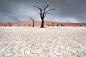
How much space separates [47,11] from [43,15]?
5.90 ft

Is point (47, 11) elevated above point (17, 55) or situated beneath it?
elevated above

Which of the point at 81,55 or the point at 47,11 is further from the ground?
the point at 47,11

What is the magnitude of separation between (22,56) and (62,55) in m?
1.56

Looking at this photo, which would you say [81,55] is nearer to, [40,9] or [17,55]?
[17,55]

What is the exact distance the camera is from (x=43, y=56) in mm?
1748

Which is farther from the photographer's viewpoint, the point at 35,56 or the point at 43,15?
the point at 43,15

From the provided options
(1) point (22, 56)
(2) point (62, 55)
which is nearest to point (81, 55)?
(2) point (62, 55)

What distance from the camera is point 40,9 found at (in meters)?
15.3

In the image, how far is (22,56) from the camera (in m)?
1.76

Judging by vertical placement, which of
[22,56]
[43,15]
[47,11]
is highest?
[47,11]

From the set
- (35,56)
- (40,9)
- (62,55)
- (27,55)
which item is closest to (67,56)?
(62,55)

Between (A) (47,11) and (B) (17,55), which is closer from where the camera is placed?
(B) (17,55)

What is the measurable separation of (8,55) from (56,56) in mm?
1880

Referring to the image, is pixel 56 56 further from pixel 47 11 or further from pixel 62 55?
pixel 47 11
